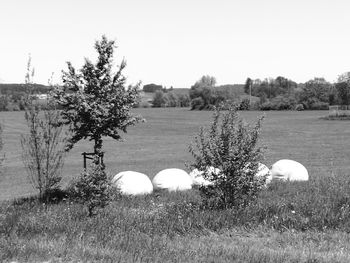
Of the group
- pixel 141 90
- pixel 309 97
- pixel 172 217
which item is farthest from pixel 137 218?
pixel 309 97

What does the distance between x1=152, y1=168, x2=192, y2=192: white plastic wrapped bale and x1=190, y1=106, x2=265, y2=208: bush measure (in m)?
2.73

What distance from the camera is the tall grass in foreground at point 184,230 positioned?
5.82m

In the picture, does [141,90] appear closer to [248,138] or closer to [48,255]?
[248,138]

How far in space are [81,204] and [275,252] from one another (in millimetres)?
4838

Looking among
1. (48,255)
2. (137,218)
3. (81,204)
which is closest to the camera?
(48,255)

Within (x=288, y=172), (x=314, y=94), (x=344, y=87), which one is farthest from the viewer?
(x=314, y=94)

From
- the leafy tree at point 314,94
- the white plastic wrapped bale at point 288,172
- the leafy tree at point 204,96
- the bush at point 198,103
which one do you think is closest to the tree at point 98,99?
the white plastic wrapped bale at point 288,172

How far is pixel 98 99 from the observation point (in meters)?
11.5

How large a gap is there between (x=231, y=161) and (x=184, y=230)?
1.97 meters

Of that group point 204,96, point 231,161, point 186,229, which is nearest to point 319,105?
point 204,96

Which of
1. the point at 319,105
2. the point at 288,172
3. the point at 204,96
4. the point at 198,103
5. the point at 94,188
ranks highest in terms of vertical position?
the point at 204,96

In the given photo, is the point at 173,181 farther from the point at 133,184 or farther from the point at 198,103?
the point at 198,103

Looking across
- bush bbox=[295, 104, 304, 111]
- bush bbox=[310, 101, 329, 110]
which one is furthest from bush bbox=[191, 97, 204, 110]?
bush bbox=[310, 101, 329, 110]

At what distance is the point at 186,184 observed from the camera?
12.2 m
